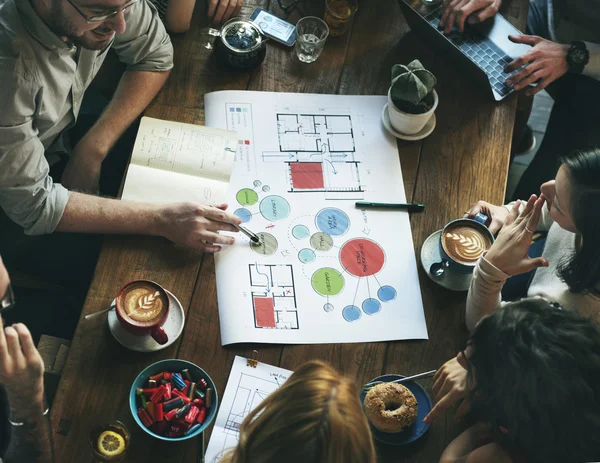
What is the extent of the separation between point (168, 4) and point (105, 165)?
51 cm

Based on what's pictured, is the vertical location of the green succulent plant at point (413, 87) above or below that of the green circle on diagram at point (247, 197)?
above

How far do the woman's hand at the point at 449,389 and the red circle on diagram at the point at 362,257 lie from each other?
0.28 meters

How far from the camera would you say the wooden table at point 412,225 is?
134 centimetres

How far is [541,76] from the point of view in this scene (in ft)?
6.01

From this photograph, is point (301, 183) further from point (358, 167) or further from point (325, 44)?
point (325, 44)

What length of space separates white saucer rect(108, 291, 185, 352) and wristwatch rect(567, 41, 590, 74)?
4.46 feet

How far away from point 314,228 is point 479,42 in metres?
0.76

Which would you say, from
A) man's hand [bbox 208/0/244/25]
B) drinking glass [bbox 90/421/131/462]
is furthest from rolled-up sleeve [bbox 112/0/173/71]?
drinking glass [bbox 90/421/131/462]

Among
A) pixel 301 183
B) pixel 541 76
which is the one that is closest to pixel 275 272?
pixel 301 183

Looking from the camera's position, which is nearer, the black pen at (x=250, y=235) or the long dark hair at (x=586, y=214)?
the long dark hair at (x=586, y=214)

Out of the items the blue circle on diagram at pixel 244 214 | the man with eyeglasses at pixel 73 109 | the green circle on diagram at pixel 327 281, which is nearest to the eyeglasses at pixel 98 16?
the man with eyeglasses at pixel 73 109

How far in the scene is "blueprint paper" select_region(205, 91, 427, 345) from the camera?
1.47 metres

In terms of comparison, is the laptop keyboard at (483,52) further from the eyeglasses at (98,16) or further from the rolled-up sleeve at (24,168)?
the rolled-up sleeve at (24,168)

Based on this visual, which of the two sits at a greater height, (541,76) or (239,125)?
(541,76)
